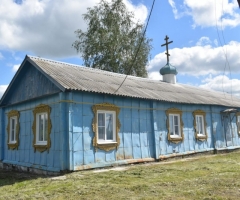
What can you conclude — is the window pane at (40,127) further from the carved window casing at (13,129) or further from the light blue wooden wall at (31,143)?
the carved window casing at (13,129)

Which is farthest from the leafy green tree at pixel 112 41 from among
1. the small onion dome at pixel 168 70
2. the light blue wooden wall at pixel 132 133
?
the light blue wooden wall at pixel 132 133

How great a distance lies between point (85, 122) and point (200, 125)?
6933mm

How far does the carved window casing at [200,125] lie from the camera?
12.7 metres

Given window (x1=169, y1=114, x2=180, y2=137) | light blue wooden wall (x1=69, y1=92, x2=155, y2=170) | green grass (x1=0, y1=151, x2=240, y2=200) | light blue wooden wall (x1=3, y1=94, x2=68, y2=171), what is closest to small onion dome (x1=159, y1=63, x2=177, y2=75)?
window (x1=169, y1=114, x2=180, y2=137)

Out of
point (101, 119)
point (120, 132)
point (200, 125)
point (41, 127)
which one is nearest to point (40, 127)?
point (41, 127)

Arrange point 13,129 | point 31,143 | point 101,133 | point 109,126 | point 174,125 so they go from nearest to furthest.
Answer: point 101,133 → point 109,126 → point 31,143 → point 13,129 → point 174,125

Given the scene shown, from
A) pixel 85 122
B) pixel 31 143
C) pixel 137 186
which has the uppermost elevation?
pixel 85 122

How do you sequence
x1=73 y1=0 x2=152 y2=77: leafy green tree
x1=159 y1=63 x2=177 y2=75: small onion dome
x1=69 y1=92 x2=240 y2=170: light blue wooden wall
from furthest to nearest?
x1=73 y1=0 x2=152 y2=77: leafy green tree < x1=159 y1=63 x2=177 y2=75: small onion dome < x1=69 y1=92 x2=240 y2=170: light blue wooden wall

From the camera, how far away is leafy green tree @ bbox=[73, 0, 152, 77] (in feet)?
74.0

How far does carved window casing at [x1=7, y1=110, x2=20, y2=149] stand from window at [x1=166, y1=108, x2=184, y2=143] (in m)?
6.19

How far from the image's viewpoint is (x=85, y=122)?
8.54 meters

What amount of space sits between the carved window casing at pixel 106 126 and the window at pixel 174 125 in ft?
9.63

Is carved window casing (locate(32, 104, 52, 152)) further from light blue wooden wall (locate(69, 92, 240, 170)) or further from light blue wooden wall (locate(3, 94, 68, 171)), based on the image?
light blue wooden wall (locate(69, 92, 240, 170))

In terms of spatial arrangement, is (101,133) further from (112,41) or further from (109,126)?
(112,41)
